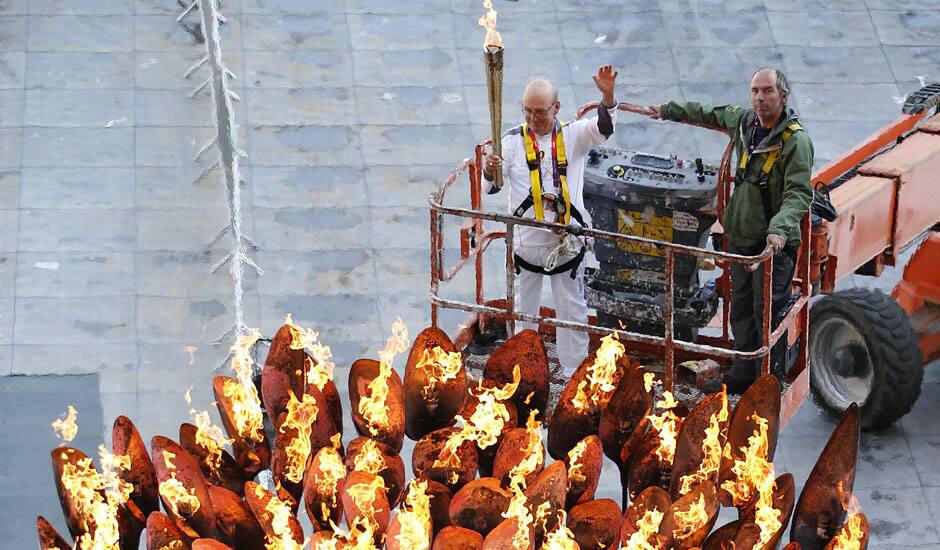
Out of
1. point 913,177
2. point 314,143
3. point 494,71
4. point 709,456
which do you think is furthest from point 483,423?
point 314,143

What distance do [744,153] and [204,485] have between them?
3779 mm

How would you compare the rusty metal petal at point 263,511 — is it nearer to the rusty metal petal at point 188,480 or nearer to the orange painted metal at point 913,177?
the rusty metal petal at point 188,480

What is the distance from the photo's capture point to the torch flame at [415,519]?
10172 mm

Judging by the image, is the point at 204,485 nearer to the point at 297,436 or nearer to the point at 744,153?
the point at 297,436

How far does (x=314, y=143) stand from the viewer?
17281mm

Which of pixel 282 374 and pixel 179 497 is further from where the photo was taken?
pixel 282 374

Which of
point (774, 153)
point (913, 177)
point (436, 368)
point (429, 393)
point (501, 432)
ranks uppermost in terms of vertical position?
point (774, 153)

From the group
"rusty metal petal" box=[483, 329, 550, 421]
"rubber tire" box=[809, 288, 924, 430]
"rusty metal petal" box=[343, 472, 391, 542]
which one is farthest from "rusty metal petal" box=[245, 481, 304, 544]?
"rubber tire" box=[809, 288, 924, 430]

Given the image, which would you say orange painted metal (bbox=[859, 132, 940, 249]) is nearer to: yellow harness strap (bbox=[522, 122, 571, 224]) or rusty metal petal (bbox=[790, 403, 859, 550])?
yellow harness strap (bbox=[522, 122, 571, 224])

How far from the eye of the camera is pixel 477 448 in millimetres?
11125

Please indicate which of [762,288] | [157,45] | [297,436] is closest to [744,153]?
[762,288]

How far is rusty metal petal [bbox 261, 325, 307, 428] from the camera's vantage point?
456 inches

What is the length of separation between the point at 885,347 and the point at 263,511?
507 centimetres

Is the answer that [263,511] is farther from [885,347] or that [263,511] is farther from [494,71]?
[885,347]
